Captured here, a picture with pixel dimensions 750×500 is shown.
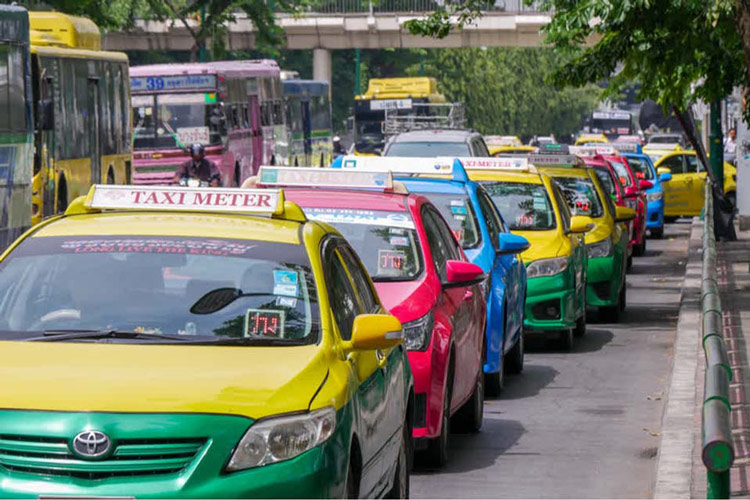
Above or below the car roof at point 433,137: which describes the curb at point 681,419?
below

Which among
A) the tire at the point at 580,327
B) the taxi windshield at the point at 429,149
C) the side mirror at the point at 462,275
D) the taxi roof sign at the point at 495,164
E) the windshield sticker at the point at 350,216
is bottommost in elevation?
the tire at the point at 580,327

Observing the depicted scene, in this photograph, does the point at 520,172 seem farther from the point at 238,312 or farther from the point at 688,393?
the point at 238,312

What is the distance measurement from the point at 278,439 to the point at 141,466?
47cm

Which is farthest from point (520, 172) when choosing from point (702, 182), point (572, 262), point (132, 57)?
point (132, 57)

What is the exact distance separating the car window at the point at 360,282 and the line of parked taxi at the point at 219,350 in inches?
0.6

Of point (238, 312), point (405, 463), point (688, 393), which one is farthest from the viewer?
point (688, 393)

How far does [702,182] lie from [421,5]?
49.5 m

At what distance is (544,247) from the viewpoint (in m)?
15.9

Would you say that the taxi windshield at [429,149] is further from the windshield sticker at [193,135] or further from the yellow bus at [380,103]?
the yellow bus at [380,103]

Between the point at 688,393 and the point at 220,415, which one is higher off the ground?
the point at 220,415

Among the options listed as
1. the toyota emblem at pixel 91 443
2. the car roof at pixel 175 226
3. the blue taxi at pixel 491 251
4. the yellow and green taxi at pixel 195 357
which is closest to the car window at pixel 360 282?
the yellow and green taxi at pixel 195 357

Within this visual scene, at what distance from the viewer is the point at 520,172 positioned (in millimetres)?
17094

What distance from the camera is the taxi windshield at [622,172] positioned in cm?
3141

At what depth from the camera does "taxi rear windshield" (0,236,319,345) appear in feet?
21.9
